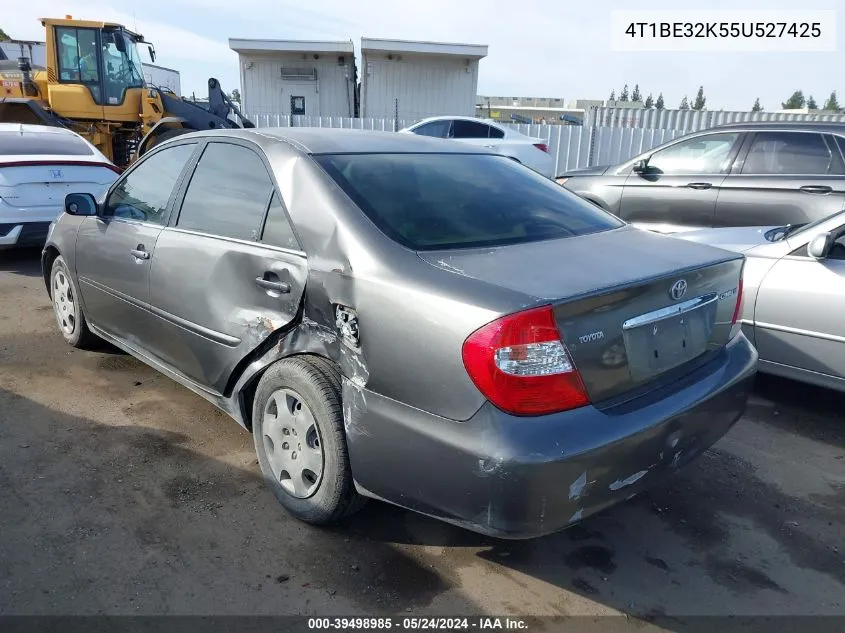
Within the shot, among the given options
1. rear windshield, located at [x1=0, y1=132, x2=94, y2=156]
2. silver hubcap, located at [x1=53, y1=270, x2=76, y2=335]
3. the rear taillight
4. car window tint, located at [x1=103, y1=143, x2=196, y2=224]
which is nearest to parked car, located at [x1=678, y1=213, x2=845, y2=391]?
the rear taillight

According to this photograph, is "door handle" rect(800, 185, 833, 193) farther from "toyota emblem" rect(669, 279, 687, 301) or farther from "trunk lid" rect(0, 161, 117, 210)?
"trunk lid" rect(0, 161, 117, 210)

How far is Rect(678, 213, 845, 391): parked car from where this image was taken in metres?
3.65

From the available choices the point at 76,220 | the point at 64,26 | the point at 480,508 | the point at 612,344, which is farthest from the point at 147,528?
the point at 64,26

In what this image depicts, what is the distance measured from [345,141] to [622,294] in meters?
1.59

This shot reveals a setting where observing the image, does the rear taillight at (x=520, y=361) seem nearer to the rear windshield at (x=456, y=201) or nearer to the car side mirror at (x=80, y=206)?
the rear windshield at (x=456, y=201)

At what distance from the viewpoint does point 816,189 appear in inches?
230

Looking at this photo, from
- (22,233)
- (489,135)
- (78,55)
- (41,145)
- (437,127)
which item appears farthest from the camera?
(489,135)

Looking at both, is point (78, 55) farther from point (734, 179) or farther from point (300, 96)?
point (734, 179)

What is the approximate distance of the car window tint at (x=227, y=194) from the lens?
2947 millimetres

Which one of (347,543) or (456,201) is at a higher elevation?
(456,201)

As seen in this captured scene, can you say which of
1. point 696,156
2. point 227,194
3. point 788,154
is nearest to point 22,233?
point 227,194

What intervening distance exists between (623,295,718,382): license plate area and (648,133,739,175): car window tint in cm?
467

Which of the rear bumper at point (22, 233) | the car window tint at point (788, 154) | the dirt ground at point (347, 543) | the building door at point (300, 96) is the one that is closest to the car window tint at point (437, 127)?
the car window tint at point (788, 154)

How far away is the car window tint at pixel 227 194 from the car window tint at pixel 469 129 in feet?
34.6
